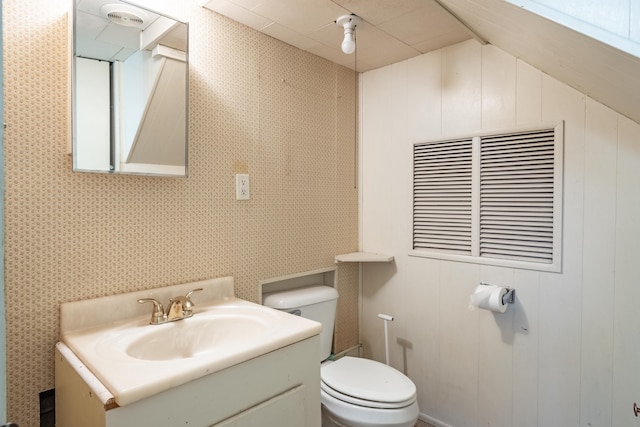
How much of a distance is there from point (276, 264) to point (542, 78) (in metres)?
1.46

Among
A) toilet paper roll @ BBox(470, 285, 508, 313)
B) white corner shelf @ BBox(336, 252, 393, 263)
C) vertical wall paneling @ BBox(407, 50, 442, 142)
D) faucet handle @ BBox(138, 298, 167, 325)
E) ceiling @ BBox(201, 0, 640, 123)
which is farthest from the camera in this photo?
white corner shelf @ BBox(336, 252, 393, 263)

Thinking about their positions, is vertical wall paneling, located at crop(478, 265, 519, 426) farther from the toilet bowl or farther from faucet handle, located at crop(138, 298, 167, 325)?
faucet handle, located at crop(138, 298, 167, 325)

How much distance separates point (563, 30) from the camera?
3.09 feet

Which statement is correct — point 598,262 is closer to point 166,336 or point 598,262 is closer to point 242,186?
point 242,186

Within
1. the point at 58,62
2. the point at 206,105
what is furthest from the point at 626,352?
the point at 58,62

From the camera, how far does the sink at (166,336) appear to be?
904 millimetres

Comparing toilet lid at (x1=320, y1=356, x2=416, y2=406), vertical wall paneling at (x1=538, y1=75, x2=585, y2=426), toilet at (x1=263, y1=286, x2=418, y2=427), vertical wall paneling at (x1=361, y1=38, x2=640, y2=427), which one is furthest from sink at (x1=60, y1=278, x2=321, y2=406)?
vertical wall paneling at (x1=538, y1=75, x2=585, y2=426)

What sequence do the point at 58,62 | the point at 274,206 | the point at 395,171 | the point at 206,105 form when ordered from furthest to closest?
the point at 395,171 → the point at 274,206 → the point at 206,105 → the point at 58,62

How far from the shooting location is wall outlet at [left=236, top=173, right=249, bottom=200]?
1.65m

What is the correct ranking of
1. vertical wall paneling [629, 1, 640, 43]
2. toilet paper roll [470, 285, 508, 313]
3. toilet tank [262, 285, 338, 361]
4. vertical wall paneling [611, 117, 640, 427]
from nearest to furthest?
vertical wall paneling [629, 1, 640, 43] → vertical wall paneling [611, 117, 640, 427] → toilet paper roll [470, 285, 508, 313] → toilet tank [262, 285, 338, 361]

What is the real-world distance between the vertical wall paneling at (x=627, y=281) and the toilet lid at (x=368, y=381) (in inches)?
31.1

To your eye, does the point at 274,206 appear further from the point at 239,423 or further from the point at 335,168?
the point at 239,423

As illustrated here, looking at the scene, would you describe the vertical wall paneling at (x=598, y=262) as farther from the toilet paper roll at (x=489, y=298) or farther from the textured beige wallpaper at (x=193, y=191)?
the textured beige wallpaper at (x=193, y=191)

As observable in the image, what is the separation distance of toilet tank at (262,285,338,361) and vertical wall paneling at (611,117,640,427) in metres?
1.19
